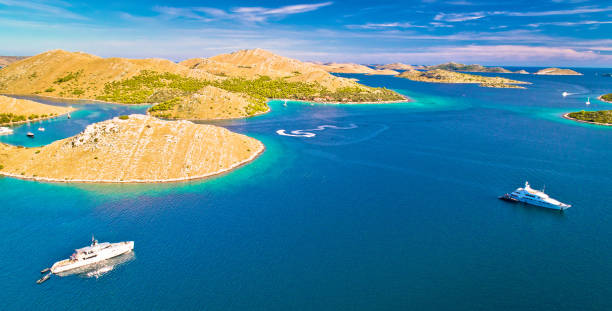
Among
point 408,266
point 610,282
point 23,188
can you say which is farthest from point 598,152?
point 23,188

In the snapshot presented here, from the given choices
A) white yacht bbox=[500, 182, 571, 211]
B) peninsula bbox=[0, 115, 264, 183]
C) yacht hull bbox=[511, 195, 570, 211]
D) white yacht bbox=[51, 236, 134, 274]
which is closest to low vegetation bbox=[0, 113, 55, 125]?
peninsula bbox=[0, 115, 264, 183]

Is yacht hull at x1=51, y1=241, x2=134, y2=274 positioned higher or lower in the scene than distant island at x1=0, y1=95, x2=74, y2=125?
lower

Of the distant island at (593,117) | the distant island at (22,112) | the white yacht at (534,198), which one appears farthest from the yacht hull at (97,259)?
the distant island at (593,117)

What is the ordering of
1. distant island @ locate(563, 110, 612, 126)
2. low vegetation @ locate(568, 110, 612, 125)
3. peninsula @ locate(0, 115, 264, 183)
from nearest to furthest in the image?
1. peninsula @ locate(0, 115, 264, 183)
2. distant island @ locate(563, 110, 612, 126)
3. low vegetation @ locate(568, 110, 612, 125)

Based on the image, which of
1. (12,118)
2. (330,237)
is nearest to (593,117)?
(330,237)

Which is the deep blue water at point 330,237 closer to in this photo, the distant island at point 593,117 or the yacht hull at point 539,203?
the yacht hull at point 539,203

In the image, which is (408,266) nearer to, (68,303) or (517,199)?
(517,199)

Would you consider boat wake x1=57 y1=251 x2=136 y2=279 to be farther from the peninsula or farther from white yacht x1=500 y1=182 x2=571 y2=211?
white yacht x1=500 y1=182 x2=571 y2=211

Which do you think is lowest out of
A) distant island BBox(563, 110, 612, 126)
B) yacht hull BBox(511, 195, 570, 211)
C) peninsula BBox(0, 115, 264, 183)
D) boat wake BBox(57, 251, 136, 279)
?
boat wake BBox(57, 251, 136, 279)
